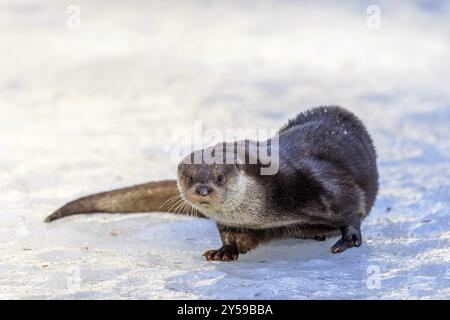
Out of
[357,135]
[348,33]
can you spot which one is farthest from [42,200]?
[348,33]

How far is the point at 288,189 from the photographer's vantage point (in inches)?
171

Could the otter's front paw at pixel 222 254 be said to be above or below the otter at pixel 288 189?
below

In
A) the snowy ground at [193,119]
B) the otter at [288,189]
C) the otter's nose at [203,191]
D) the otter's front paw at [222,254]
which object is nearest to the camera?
the snowy ground at [193,119]

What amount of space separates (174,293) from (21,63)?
24.2ft

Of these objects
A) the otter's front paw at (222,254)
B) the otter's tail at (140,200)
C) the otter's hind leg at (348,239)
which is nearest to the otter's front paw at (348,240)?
the otter's hind leg at (348,239)

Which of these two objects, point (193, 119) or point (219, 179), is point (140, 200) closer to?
point (219, 179)

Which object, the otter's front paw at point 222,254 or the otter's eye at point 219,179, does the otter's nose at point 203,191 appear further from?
the otter's front paw at point 222,254

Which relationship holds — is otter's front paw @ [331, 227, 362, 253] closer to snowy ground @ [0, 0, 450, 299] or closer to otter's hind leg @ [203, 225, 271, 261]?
snowy ground @ [0, 0, 450, 299]

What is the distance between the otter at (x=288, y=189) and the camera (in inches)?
166

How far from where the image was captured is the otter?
4.21m

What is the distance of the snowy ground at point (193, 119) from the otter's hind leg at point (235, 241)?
2.5 inches

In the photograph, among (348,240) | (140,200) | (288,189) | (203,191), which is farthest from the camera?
(140,200)

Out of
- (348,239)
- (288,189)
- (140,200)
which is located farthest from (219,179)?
(140,200)

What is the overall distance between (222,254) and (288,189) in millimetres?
485
